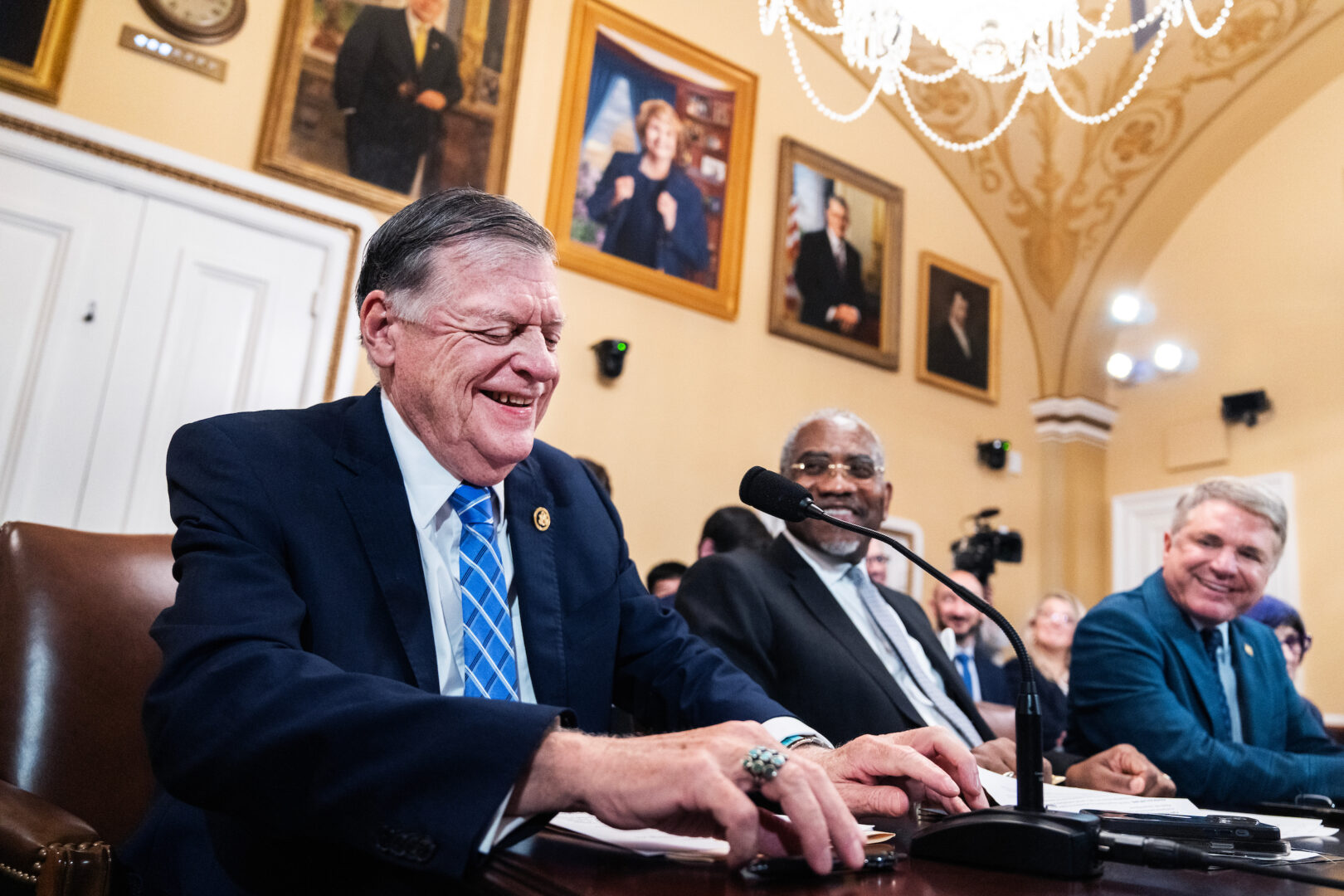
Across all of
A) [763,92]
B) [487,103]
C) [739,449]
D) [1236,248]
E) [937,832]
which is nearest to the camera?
[937,832]

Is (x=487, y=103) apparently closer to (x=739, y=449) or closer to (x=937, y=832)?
(x=739, y=449)

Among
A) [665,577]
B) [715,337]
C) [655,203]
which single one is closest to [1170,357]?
[715,337]

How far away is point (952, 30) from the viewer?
4.69 m

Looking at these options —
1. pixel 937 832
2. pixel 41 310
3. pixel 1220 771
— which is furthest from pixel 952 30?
pixel 937 832

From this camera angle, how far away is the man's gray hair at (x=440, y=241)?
1491mm

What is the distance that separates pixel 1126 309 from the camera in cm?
780

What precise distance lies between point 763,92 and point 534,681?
19.5 feet

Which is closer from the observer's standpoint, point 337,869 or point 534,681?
point 337,869

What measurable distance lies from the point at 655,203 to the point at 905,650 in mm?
3981

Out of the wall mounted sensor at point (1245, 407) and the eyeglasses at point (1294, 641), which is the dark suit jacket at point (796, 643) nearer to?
the eyeglasses at point (1294, 641)

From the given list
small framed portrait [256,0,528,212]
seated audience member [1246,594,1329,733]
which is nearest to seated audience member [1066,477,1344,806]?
seated audience member [1246,594,1329,733]

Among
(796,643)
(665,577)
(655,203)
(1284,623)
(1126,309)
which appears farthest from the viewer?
(1126,309)

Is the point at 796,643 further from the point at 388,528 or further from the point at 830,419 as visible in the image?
the point at 388,528

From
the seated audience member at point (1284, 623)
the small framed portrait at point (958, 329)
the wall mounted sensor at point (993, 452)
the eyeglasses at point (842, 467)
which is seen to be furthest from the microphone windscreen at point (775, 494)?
the wall mounted sensor at point (993, 452)
